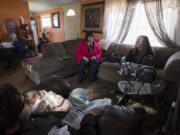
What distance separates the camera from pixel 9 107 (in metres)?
0.75

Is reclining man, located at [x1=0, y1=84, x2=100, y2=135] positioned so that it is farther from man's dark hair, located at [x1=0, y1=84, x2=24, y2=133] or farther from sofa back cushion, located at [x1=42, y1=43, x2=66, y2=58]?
sofa back cushion, located at [x1=42, y1=43, x2=66, y2=58]

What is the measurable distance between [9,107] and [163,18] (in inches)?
125

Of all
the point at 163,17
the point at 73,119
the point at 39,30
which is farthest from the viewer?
the point at 39,30

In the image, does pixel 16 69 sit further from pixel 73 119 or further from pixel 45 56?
pixel 73 119

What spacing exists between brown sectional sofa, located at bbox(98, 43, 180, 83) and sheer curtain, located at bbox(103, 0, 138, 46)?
1.38 ft

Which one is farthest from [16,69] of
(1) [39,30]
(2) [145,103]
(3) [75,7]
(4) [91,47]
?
(1) [39,30]

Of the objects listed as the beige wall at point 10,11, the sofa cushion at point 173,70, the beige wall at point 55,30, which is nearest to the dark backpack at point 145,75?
the sofa cushion at point 173,70

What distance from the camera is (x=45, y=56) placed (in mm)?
3473

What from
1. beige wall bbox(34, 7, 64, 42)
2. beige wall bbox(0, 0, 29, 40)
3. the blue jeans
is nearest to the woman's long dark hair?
the blue jeans

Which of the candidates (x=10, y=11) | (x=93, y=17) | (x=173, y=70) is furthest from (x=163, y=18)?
(x=10, y=11)

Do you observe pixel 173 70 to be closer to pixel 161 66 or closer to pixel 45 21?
pixel 161 66

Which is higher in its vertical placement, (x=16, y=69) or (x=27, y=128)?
(x=27, y=128)

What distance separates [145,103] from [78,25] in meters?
4.03

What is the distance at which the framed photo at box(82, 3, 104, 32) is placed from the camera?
165 inches
